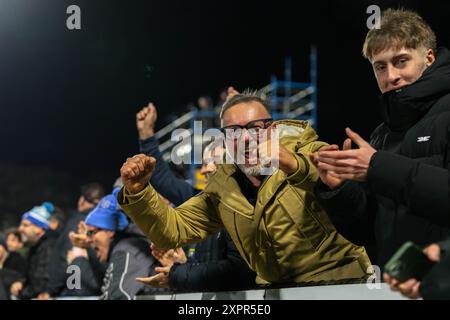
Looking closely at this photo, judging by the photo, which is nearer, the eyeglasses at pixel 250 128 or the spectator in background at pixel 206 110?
the eyeglasses at pixel 250 128

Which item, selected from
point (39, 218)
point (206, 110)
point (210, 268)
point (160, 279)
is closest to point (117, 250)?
point (160, 279)

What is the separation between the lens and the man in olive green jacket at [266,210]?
2.41 metres

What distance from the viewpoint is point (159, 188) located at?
12.8 ft

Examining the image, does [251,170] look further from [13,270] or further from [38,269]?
[13,270]

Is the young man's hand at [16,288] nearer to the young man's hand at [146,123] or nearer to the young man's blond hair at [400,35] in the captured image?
the young man's hand at [146,123]

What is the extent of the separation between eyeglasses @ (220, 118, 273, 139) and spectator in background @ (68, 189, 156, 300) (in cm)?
147

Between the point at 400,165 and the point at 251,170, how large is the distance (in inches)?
40.3

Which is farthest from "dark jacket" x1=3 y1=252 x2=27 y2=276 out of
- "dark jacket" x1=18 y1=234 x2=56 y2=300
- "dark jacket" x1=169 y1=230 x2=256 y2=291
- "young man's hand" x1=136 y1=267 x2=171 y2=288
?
"dark jacket" x1=169 y1=230 x2=256 y2=291

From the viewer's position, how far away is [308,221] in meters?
2.41

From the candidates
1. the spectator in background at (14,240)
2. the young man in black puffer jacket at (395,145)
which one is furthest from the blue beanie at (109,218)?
the spectator in background at (14,240)

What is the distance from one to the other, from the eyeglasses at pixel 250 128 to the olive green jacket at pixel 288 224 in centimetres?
7

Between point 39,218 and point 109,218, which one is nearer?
point 109,218

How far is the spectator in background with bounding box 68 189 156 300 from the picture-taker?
3775 mm

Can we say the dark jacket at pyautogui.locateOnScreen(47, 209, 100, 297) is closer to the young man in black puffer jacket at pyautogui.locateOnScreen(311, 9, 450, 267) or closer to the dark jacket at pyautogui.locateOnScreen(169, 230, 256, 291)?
the dark jacket at pyautogui.locateOnScreen(169, 230, 256, 291)
